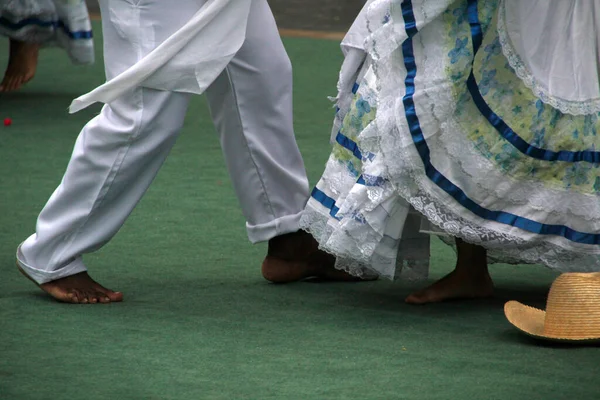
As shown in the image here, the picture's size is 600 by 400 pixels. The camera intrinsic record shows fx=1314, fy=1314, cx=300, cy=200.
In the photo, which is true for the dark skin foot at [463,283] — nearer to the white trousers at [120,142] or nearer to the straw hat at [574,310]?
the straw hat at [574,310]

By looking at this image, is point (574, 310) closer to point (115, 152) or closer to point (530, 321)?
point (530, 321)

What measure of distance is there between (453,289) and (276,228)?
49 cm

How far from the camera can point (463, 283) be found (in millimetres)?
3057

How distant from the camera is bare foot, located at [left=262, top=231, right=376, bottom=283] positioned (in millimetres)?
3248

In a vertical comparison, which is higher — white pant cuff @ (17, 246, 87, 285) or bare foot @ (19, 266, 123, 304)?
white pant cuff @ (17, 246, 87, 285)

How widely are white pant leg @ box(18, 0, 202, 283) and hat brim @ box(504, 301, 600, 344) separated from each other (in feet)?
2.78

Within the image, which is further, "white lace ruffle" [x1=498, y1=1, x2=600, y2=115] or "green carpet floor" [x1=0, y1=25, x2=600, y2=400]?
"white lace ruffle" [x1=498, y1=1, x2=600, y2=115]

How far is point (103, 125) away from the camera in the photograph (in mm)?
2930

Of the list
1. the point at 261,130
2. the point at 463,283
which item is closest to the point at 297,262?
the point at 261,130

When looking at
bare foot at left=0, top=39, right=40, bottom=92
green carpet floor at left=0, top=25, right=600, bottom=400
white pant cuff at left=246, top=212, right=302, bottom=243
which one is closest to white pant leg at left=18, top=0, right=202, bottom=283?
green carpet floor at left=0, top=25, right=600, bottom=400

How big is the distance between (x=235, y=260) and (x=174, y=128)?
613mm

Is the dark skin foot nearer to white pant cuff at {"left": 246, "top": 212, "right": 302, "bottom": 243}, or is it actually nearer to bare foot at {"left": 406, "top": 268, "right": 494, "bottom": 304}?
bare foot at {"left": 406, "top": 268, "right": 494, "bottom": 304}

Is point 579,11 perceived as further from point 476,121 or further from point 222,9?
point 222,9

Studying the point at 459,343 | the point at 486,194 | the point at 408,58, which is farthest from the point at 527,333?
the point at 408,58
